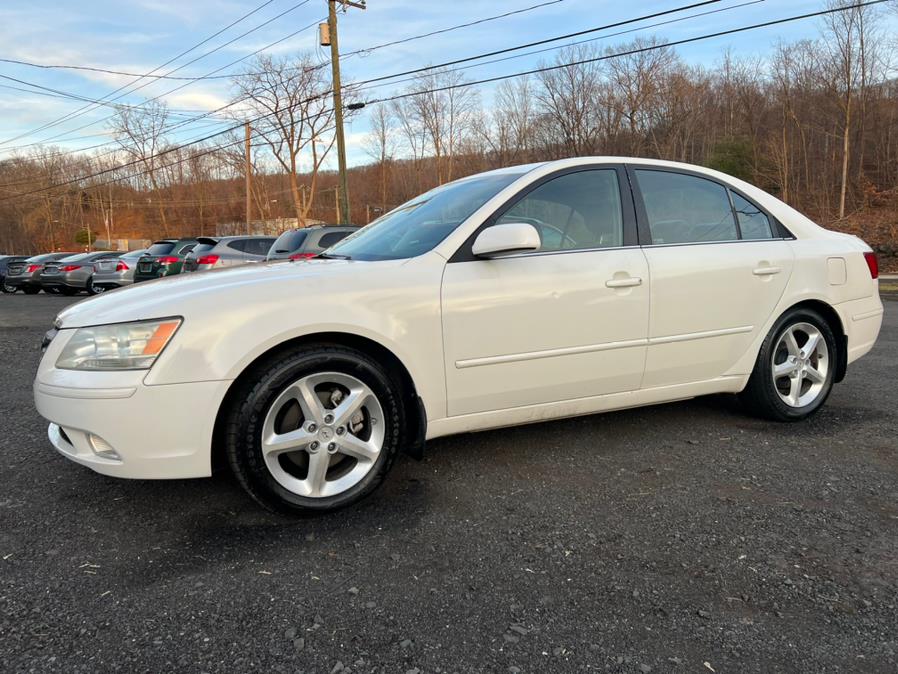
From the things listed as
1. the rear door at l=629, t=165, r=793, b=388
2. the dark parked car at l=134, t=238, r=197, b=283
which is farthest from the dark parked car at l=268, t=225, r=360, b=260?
the rear door at l=629, t=165, r=793, b=388

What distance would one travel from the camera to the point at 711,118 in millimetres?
40906

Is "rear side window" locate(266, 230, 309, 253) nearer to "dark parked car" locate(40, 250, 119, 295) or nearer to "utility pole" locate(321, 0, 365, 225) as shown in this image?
"utility pole" locate(321, 0, 365, 225)

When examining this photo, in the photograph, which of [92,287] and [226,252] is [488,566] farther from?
[92,287]

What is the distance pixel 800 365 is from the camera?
3.76 m

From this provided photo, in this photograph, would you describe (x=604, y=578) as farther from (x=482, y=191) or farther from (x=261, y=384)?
(x=482, y=191)

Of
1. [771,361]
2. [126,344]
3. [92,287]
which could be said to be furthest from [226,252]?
[771,361]

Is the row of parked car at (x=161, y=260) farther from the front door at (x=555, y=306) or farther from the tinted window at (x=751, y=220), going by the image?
the tinted window at (x=751, y=220)

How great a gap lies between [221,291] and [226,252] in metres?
10.0

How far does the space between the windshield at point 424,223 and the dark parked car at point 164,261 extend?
11.8 m

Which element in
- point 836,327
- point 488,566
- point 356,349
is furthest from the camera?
point 836,327

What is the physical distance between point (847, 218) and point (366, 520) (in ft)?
108

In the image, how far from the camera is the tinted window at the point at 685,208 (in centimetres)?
338

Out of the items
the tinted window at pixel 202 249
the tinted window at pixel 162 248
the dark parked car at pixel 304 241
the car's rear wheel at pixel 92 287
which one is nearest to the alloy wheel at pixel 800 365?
the dark parked car at pixel 304 241

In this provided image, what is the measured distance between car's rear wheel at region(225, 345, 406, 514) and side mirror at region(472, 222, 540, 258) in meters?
0.74
